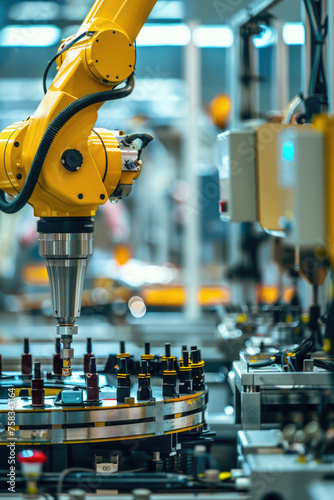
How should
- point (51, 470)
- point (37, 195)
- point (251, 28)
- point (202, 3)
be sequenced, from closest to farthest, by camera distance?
point (51, 470) → point (37, 195) → point (251, 28) → point (202, 3)

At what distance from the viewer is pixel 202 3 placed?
3.66m

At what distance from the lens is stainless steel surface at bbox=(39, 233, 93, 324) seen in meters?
1.72

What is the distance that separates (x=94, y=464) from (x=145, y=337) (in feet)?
7.82

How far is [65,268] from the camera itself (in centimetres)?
173

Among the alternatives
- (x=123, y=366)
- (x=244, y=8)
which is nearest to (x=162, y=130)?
(x=244, y=8)

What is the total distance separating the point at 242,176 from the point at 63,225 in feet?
1.41

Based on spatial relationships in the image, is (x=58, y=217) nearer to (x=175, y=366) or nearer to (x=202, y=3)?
(x=175, y=366)

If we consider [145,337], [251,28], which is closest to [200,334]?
[145,337]

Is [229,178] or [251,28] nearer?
[229,178]

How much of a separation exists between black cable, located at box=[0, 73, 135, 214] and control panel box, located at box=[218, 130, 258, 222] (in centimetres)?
29

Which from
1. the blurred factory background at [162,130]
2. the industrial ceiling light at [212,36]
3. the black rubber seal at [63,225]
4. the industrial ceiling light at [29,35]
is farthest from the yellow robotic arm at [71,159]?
the industrial ceiling light at [212,36]

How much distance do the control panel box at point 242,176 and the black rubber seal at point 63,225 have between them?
0.34m

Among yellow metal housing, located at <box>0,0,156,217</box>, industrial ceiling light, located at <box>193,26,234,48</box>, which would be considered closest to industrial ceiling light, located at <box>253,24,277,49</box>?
yellow metal housing, located at <box>0,0,156,217</box>

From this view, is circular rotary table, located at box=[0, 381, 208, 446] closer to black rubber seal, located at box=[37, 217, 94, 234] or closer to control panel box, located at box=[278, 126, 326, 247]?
black rubber seal, located at box=[37, 217, 94, 234]
